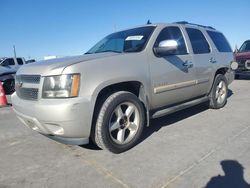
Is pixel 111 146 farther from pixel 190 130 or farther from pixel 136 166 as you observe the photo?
pixel 190 130

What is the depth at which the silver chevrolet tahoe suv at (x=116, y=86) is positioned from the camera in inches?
117

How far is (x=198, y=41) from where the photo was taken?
5012mm

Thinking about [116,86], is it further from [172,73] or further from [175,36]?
[175,36]

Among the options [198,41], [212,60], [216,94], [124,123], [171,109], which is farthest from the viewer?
[216,94]

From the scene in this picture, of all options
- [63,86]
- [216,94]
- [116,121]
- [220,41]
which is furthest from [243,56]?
[63,86]

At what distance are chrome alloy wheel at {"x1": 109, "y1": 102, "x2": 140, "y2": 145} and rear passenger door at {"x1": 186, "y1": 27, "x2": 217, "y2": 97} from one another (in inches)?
67.0

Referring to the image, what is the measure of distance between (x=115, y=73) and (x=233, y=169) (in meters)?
1.82

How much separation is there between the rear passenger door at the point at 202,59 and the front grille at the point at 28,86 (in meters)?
2.86

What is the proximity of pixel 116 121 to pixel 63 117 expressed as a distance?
795 millimetres

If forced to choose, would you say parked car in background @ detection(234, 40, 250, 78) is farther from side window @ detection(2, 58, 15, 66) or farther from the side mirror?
side window @ detection(2, 58, 15, 66)

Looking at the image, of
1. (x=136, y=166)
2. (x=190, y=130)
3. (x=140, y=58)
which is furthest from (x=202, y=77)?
(x=136, y=166)

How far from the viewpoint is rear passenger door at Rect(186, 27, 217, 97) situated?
15.6 feet

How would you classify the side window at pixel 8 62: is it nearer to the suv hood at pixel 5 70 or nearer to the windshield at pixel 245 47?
the suv hood at pixel 5 70

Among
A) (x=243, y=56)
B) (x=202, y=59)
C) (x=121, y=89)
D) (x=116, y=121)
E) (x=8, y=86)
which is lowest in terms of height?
(x=8, y=86)
